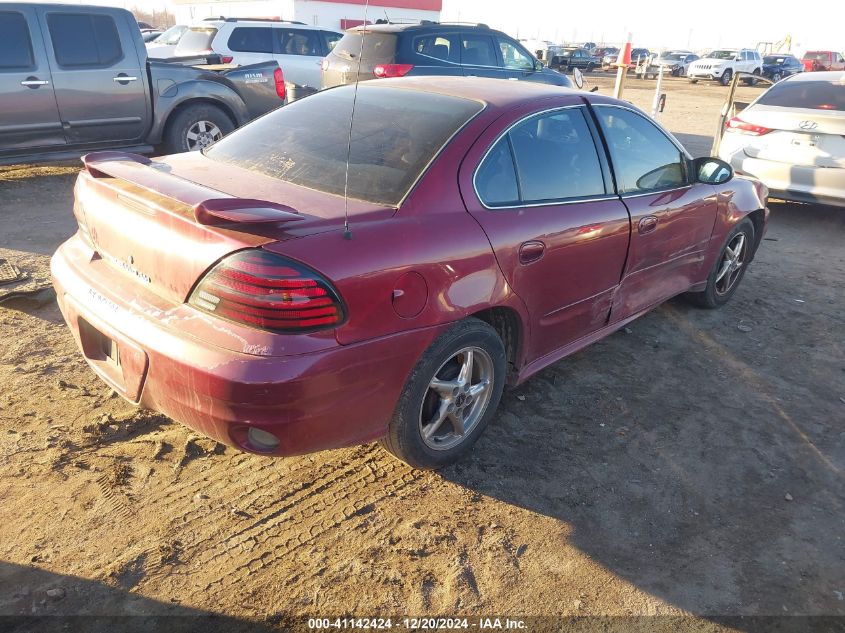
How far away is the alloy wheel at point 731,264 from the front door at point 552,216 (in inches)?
70.7

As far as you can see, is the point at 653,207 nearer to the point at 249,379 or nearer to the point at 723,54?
the point at 249,379

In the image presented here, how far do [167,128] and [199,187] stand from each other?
5877 mm

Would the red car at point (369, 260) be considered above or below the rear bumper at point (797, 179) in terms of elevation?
above

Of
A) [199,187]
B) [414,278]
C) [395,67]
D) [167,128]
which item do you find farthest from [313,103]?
[395,67]

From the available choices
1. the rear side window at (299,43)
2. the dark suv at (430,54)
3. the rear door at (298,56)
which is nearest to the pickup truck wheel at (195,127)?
the dark suv at (430,54)

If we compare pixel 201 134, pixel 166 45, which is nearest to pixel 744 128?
pixel 201 134

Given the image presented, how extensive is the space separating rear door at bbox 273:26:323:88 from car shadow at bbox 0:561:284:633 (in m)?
11.6

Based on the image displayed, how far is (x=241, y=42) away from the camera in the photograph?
12484mm

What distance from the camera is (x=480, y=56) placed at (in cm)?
1091

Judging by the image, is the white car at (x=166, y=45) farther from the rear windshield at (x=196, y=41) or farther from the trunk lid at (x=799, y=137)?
the trunk lid at (x=799, y=137)

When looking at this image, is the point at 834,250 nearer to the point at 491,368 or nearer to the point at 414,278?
the point at 491,368

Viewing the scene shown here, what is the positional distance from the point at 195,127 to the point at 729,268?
20.2 ft

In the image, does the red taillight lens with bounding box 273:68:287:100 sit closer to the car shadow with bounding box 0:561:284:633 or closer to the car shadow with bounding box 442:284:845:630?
the car shadow with bounding box 442:284:845:630

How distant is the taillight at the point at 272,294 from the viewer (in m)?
2.24
